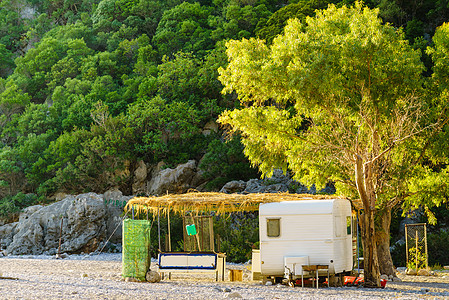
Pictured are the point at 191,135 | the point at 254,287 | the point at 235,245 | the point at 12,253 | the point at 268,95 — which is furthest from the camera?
the point at 191,135

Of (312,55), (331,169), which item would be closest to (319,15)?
(312,55)

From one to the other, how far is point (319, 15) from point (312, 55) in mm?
2517

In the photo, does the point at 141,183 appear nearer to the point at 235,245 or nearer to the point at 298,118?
the point at 235,245

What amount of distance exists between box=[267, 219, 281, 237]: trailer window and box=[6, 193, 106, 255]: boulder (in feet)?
65.8

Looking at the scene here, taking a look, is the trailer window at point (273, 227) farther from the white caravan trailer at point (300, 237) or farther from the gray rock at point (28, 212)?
the gray rock at point (28, 212)

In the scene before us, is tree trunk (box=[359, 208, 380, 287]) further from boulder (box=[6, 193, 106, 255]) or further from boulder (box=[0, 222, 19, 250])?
boulder (box=[0, 222, 19, 250])

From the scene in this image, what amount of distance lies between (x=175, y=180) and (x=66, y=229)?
8780mm

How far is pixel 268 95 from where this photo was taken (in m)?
15.6

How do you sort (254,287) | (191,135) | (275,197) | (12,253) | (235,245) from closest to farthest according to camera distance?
1. (254,287)
2. (275,197)
3. (235,245)
4. (12,253)
5. (191,135)

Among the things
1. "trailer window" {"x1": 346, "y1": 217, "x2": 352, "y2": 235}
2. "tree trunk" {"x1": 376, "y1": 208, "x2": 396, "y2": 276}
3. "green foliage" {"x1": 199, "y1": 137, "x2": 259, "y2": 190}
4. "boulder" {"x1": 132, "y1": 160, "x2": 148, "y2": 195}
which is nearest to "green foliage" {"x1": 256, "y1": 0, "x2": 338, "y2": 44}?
"green foliage" {"x1": 199, "y1": 137, "x2": 259, "y2": 190}

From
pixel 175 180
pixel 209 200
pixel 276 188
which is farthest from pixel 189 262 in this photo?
pixel 175 180

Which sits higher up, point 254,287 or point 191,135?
point 191,135

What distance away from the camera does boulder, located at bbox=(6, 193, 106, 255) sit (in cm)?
3133

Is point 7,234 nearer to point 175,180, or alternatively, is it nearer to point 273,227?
point 175,180
